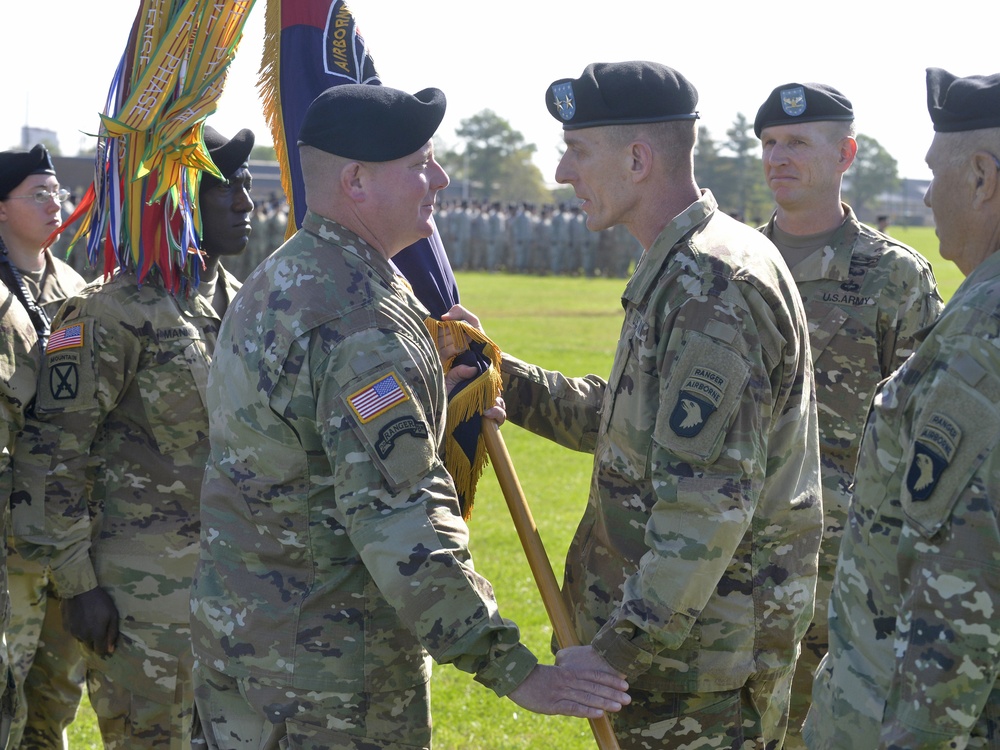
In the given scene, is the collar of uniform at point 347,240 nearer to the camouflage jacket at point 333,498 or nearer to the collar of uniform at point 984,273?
the camouflage jacket at point 333,498

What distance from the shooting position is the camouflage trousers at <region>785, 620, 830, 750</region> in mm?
A: 4344

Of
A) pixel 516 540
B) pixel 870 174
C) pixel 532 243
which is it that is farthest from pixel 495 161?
pixel 516 540

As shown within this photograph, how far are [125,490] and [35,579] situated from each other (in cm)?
64

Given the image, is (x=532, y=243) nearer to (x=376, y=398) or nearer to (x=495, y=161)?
(x=376, y=398)

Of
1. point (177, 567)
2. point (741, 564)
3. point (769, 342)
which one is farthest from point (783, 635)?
point (177, 567)

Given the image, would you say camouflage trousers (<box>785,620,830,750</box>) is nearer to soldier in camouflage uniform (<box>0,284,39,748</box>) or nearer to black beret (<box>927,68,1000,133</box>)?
black beret (<box>927,68,1000,133</box>)

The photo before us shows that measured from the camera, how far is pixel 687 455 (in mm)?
2701

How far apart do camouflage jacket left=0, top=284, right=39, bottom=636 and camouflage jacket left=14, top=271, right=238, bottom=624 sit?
6 centimetres

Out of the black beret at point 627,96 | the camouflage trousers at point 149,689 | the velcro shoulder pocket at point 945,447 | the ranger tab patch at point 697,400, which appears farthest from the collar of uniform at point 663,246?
the camouflage trousers at point 149,689

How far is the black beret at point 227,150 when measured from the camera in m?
4.64

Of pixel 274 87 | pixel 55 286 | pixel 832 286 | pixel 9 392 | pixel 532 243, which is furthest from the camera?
pixel 532 243

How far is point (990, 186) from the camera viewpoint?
223cm

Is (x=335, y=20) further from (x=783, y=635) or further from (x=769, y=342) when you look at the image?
(x=783, y=635)

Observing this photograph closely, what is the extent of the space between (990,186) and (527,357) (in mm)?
14176
